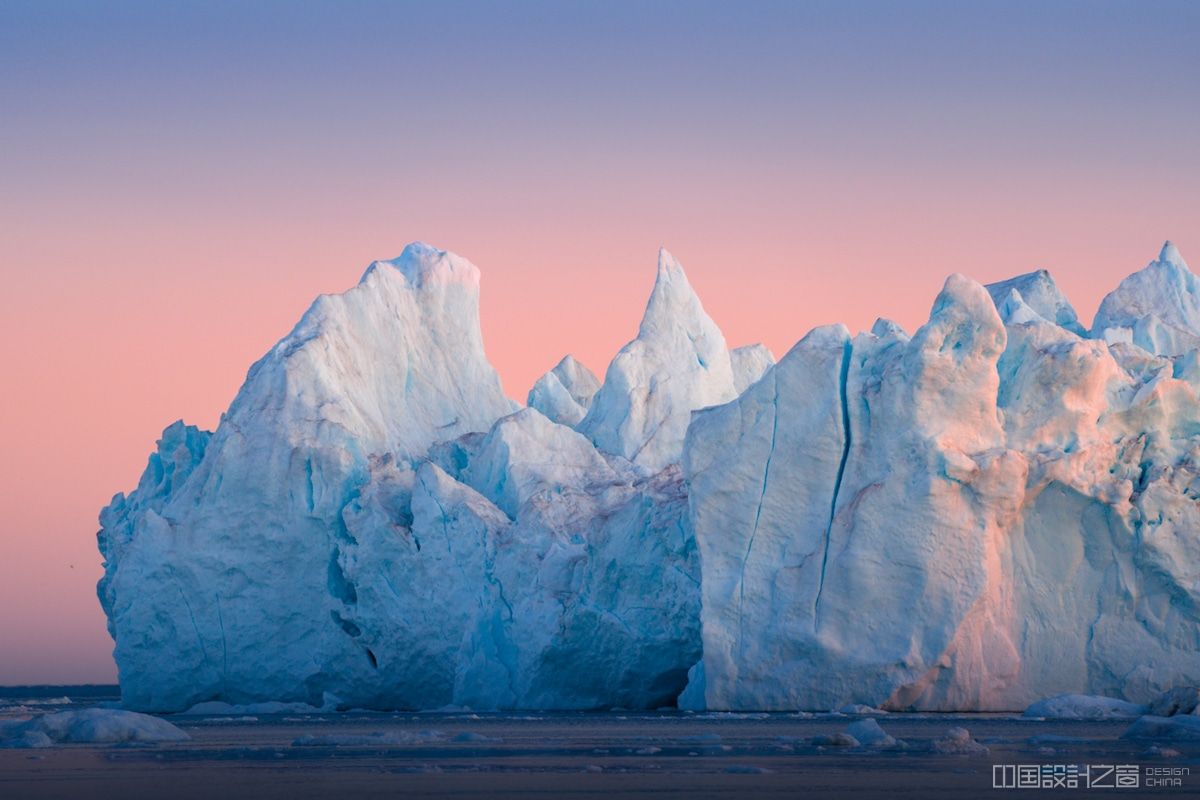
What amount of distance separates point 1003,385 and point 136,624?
1605cm

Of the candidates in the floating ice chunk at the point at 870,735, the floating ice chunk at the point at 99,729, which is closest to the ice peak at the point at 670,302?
the floating ice chunk at the point at 99,729

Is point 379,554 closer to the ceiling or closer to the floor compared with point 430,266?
closer to the floor

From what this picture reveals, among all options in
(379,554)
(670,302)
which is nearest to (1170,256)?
(670,302)

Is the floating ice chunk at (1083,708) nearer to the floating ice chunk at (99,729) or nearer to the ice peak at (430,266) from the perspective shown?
the floating ice chunk at (99,729)

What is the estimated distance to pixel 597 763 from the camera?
12.9m

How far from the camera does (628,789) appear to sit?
34.4ft

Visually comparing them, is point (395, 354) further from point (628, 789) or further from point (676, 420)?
point (628, 789)

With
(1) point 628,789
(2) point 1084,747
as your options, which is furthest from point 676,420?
(1) point 628,789

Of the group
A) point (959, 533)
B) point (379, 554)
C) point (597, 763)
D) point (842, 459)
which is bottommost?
point (597, 763)

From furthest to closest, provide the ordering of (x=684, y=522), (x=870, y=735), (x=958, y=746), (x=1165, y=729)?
(x=684, y=522) < (x=1165, y=729) < (x=870, y=735) < (x=958, y=746)

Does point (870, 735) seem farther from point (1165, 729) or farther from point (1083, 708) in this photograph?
point (1083, 708)

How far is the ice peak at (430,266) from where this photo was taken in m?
34.8

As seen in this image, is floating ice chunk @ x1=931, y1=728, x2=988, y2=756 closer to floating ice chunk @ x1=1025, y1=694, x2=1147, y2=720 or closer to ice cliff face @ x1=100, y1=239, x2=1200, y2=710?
floating ice chunk @ x1=1025, y1=694, x2=1147, y2=720

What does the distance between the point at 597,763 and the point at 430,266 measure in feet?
75.6
